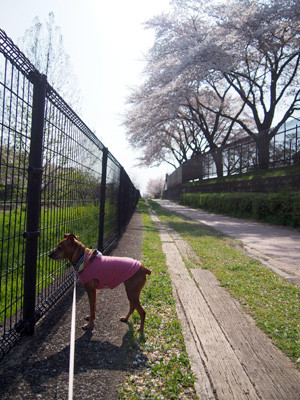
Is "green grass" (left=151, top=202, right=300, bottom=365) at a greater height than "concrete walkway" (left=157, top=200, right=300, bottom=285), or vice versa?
"concrete walkway" (left=157, top=200, right=300, bottom=285)

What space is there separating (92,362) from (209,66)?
17009mm

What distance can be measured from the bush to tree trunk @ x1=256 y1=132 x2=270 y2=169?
3168 millimetres

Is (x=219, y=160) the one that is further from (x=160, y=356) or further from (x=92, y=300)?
(x=160, y=356)

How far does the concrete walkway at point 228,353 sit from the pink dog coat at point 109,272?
668 millimetres

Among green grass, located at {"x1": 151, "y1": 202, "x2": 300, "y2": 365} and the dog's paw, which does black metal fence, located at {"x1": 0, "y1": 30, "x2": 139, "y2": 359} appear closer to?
the dog's paw

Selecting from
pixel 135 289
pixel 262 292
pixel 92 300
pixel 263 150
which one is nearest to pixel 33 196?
pixel 92 300

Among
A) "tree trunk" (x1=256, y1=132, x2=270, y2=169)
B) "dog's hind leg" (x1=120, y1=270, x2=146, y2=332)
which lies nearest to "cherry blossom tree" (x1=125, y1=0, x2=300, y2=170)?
"tree trunk" (x1=256, y1=132, x2=270, y2=169)

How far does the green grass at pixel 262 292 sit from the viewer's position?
2.27 meters

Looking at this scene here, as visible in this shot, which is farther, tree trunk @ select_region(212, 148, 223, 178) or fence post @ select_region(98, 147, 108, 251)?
tree trunk @ select_region(212, 148, 223, 178)

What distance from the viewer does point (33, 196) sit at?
83.7 inches

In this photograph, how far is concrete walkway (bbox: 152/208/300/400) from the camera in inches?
63.9

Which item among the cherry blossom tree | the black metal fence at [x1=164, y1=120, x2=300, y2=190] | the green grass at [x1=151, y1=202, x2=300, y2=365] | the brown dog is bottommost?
the green grass at [x1=151, y1=202, x2=300, y2=365]

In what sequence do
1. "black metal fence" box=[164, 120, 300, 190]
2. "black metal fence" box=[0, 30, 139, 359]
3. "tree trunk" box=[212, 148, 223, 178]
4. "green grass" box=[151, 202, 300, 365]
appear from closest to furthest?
"black metal fence" box=[0, 30, 139, 359] → "green grass" box=[151, 202, 300, 365] → "black metal fence" box=[164, 120, 300, 190] → "tree trunk" box=[212, 148, 223, 178]

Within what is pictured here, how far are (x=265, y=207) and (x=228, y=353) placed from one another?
9250 millimetres
